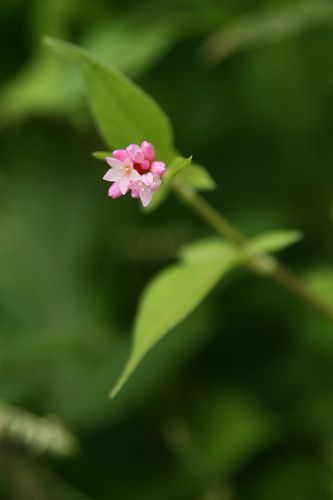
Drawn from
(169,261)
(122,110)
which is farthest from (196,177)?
(169,261)

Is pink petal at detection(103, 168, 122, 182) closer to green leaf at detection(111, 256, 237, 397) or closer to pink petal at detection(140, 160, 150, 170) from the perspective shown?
pink petal at detection(140, 160, 150, 170)

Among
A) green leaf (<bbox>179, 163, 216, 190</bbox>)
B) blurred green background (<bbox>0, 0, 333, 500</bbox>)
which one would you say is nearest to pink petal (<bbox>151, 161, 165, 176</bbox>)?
green leaf (<bbox>179, 163, 216, 190</bbox>)

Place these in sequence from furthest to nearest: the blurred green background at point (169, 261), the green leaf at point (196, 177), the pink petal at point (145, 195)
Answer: the blurred green background at point (169, 261), the green leaf at point (196, 177), the pink petal at point (145, 195)

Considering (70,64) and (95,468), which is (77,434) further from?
(70,64)

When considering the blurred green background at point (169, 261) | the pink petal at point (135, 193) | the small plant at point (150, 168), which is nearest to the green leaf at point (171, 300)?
the small plant at point (150, 168)

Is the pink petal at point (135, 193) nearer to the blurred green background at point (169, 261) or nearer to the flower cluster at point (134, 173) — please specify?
the flower cluster at point (134, 173)

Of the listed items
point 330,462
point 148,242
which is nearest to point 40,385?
point 148,242
